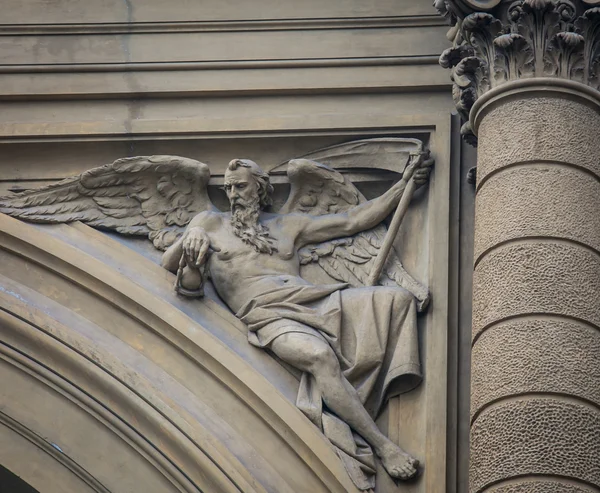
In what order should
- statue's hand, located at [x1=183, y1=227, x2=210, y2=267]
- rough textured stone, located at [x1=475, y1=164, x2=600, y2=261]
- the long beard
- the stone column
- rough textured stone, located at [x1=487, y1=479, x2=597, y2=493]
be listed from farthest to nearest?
the long beard, statue's hand, located at [x1=183, y1=227, x2=210, y2=267], rough textured stone, located at [x1=475, y1=164, x2=600, y2=261], the stone column, rough textured stone, located at [x1=487, y1=479, x2=597, y2=493]

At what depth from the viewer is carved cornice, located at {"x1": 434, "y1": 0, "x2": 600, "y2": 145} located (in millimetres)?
9594

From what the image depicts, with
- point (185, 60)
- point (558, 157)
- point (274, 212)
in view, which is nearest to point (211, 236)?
point (274, 212)

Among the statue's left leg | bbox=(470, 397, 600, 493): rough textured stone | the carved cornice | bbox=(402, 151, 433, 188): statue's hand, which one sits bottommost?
bbox=(470, 397, 600, 493): rough textured stone

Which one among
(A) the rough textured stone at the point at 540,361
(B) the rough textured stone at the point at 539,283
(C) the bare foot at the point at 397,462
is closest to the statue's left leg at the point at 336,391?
(C) the bare foot at the point at 397,462

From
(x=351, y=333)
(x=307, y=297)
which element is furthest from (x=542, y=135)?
(x=307, y=297)

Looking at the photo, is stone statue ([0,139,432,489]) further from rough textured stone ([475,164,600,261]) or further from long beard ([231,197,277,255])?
rough textured stone ([475,164,600,261])

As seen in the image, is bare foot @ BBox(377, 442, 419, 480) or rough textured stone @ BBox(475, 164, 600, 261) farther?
bare foot @ BBox(377, 442, 419, 480)

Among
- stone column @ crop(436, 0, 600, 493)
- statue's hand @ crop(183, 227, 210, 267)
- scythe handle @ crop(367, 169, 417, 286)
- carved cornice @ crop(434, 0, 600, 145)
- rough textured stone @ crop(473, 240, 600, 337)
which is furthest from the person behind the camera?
scythe handle @ crop(367, 169, 417, 286)

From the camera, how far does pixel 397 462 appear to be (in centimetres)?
965

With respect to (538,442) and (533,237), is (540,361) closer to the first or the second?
(538,442)

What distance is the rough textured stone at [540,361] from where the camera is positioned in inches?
340

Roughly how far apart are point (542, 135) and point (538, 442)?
182cm

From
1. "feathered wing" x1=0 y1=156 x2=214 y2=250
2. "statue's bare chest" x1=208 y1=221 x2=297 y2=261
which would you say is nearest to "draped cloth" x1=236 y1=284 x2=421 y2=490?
"statue's bare chest" x1=208 y1=221 x2=297 y2=261

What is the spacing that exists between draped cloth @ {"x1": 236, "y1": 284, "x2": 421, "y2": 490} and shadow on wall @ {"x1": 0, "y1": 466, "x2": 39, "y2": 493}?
1745 millimetres
